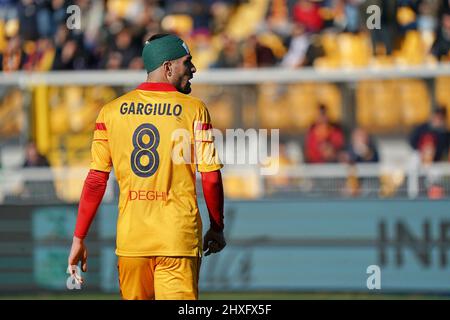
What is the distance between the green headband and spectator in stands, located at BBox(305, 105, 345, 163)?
7413 mm

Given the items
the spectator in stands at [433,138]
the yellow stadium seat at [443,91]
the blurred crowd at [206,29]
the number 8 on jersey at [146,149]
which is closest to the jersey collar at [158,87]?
the number 8 on jersey at [146,149]

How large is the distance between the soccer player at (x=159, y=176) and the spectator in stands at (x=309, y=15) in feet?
30.3

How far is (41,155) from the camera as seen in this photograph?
46.8 feet

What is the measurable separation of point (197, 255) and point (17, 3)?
10.8m

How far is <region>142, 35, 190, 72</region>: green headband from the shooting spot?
6617 mm

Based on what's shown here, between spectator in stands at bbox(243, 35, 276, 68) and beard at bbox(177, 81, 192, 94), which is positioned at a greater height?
spectator in stands at bbox(243, 35, 276, 68)

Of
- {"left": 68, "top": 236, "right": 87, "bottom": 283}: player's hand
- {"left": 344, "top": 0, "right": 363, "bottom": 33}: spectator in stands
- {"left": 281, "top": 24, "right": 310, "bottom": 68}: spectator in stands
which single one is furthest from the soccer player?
{"left": 344, "top": 0, "right": 363, "bottom": 33}: spectator in stands

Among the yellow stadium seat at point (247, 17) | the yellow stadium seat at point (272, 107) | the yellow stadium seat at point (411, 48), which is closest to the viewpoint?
the yellow stadium seat at point (272, 107)

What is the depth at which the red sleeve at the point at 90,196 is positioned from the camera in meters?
6.70

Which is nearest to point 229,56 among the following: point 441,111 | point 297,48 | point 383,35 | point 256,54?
point 256,54

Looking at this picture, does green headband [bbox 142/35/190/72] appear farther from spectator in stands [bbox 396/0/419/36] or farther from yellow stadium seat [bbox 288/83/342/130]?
spectator in stands [bbox 396/0/419/36]

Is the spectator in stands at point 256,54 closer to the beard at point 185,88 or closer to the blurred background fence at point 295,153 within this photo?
the blurred background fence at point 295,153

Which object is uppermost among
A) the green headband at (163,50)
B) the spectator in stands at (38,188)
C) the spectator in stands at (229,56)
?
the spectator in stands at (229,56)

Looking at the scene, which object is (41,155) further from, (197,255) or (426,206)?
(197,255)
